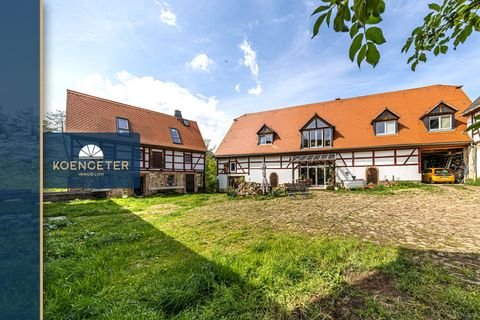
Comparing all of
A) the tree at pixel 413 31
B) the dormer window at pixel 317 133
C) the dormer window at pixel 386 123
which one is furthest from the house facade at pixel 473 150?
the tree at pixel 413 31

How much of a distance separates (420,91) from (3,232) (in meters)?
23.1

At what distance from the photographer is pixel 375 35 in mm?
1053

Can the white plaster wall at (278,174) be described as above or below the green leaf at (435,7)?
below

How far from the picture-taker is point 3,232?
2.79ft

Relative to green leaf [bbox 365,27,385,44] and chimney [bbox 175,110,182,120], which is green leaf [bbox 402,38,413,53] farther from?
chimney [bbox 175,110,182,120]

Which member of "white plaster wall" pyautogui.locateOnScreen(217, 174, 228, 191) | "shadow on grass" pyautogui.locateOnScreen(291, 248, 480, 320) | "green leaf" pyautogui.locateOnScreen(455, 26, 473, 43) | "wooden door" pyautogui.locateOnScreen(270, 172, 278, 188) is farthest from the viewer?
"white plaster wall" pyautogui.locateOnScreen(217, 174, 228, 191)

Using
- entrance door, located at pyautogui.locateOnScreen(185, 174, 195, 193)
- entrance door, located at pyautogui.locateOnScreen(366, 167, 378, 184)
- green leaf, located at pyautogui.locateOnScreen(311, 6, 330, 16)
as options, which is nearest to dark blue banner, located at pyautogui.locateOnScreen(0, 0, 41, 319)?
green leaf, located at pyautogui.locateOnScreen(311, 6, 330, 16)

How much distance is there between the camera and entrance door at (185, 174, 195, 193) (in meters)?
20.3

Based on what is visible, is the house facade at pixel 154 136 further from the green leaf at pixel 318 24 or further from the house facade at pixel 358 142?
the green leaf at pixel 318 24

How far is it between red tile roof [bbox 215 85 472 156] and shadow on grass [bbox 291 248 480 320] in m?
14.1

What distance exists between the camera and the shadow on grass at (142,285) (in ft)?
7.45

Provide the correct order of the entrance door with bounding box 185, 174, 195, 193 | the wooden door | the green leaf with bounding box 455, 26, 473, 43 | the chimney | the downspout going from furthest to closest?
1. the chimney
2. the entrance door with bounding box 185, 174, 195, 193
3. the wooden door
4. the downspout
5. the green leaf with bounding box 455, 26, 473, 43

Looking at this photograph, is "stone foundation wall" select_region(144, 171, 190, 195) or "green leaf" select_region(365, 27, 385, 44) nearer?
"green leaf" select_region(365, 27, 385, 44)

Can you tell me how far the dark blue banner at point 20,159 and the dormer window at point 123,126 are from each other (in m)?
17.2
